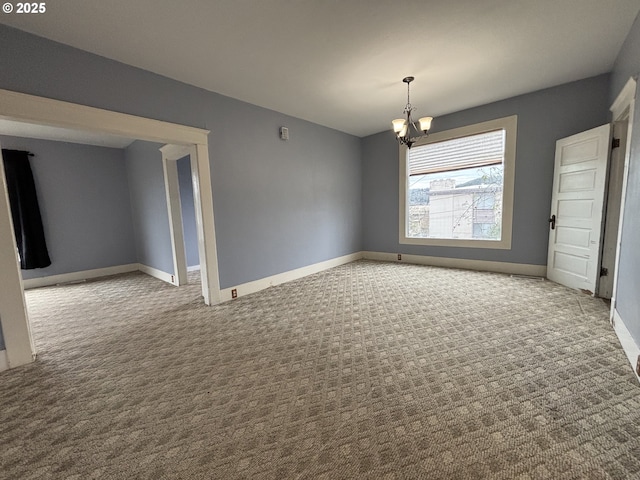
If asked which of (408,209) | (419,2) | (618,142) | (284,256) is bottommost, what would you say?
(284,256)

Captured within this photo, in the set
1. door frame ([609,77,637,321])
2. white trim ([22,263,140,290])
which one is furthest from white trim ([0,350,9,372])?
door frame ([609,77,637,321])

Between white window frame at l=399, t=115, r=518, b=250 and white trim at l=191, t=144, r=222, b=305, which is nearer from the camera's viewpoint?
white trim at l=191, t=144, r=222, b=305

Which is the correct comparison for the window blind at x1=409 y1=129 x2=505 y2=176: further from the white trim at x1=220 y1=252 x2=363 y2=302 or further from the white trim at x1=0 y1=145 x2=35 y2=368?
the white trim at x1=0 y1=145 x2=35 y2=368

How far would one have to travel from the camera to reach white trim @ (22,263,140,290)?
4609mm

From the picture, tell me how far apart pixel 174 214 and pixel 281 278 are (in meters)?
2.06

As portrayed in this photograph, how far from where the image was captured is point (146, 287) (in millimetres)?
4359

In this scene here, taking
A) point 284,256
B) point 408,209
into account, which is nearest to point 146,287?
point 284,256

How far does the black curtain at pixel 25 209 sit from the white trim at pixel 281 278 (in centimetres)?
393

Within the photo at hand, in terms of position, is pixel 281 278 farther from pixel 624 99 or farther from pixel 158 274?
pixel 624 99

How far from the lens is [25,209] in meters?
4.50

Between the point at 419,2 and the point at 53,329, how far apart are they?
15.2 ft

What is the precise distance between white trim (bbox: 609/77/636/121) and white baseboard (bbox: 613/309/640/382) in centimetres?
197

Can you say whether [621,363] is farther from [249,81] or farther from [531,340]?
[249,81]

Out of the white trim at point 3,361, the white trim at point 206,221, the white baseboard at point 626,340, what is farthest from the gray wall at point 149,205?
the white baseboard at point 626,340
